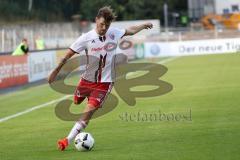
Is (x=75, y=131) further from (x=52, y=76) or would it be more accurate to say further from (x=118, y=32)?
(x=118, y=32)

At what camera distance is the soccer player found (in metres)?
11.5

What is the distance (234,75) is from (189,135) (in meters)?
17.4

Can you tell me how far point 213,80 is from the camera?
1087 inches

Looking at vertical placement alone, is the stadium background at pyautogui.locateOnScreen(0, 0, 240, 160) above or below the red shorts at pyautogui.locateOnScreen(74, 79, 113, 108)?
below

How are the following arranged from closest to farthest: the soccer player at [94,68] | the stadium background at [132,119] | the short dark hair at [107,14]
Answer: the short dark hair at [107,14]
the stadium background at [132,119]
the soccer player at [94,68]

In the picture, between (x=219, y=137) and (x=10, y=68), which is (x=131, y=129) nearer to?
(x=219, y=137)

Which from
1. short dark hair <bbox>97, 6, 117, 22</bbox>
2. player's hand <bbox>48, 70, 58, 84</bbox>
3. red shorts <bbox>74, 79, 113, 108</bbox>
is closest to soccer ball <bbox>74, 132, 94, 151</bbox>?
red shorts <bbox>74, 79, 113, 108</bbox>

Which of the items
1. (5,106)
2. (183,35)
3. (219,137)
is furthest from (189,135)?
(183,35)

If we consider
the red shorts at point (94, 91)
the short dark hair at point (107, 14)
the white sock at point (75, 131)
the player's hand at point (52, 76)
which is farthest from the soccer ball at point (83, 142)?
the short dark hair at point (107, 14)

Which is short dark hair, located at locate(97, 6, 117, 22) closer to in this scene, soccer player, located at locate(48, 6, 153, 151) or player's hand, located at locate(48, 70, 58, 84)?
soccer player, located at locate(48, 6, 153, 151)

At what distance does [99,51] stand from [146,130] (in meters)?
2.57

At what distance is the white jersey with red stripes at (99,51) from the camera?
11523 mm

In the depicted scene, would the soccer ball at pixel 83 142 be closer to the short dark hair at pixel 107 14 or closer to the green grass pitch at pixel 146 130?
the green grass pitch at pixel 146 130

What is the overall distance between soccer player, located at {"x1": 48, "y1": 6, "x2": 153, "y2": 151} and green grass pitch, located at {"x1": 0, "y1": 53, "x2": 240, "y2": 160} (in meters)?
0.55
